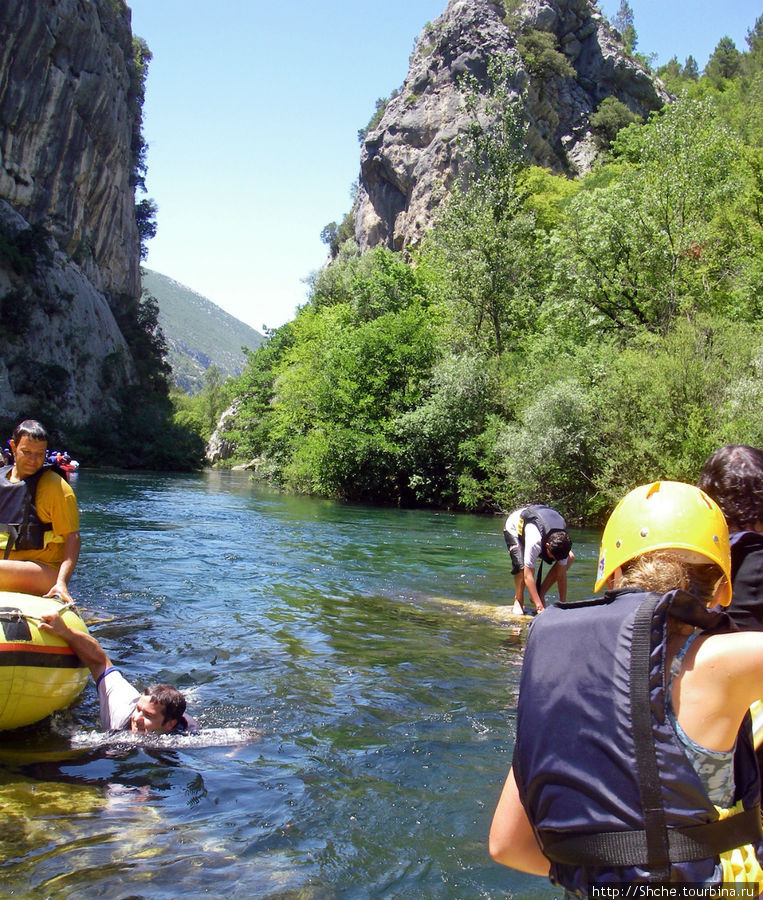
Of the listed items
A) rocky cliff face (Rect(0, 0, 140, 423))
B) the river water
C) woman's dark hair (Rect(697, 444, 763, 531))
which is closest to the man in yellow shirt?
the river water

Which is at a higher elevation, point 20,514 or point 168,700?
point 20,514

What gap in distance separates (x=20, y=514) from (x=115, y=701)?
5.98ft

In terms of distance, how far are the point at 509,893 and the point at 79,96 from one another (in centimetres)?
6914

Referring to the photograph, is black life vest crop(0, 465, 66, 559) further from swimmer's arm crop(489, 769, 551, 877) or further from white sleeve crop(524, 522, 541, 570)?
white sleeve crop(524, 522, 541, 570)

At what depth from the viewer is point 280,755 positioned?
5574 mm

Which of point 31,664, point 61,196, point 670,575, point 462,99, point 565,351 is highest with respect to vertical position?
point 462,99

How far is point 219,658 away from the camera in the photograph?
8.09 meters

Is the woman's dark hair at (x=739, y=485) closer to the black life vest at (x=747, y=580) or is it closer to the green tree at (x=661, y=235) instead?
the black life vest at (x=747, y=580)

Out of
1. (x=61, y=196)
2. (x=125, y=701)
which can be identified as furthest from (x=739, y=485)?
(x=61, y=196)

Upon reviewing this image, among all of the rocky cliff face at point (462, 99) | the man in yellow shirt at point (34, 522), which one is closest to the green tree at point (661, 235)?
the man in yellow shirt at point (34, 522)

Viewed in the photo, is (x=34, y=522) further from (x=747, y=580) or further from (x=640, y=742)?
(x=640, y=742)

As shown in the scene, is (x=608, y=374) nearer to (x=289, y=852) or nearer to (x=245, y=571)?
(x=245, y=571)

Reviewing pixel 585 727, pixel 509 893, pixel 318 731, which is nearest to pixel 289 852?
pixel 509 893

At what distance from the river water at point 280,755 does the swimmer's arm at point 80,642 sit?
47 centimetres
